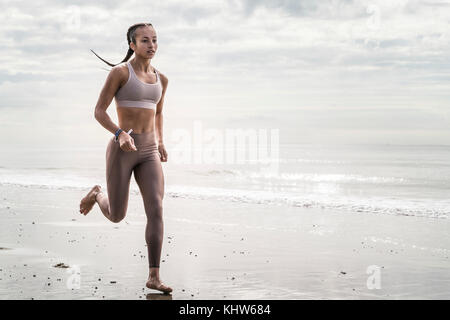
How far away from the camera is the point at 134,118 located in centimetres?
581

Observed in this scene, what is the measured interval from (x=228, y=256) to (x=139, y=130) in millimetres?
2627

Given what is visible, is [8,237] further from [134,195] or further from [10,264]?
[134,195]

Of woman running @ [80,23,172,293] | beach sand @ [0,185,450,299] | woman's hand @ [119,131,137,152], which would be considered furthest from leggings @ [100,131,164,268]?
beach sand @ [0,185,450,299]

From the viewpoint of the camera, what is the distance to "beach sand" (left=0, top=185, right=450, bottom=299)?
5.99 metres

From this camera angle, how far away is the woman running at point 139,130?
5723 mm

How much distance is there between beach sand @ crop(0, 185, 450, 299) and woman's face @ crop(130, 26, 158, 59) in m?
2.23

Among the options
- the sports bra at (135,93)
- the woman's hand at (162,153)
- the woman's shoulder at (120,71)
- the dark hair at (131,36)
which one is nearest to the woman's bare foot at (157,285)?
the woman's hand at (162,153)

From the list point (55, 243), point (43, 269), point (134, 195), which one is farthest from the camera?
point (134, 195)

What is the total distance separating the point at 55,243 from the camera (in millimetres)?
8703

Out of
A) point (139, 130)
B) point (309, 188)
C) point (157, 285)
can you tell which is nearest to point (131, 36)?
point (139, 130)

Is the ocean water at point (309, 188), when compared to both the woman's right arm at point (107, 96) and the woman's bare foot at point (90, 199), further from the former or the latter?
the woman's right arm at point (107, 96)

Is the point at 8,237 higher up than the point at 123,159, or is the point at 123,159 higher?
the point at 123,159
